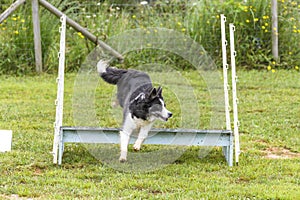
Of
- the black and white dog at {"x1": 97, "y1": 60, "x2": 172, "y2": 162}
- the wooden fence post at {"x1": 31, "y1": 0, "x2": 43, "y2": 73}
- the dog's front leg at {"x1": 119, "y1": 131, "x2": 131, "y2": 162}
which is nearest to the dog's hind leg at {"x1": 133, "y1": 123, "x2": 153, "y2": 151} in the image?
the black and white dog at {"x1": 97, "y1": 60, "x2": 172, "y2": 162}

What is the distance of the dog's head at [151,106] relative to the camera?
19.0 ft

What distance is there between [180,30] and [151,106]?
241 inches

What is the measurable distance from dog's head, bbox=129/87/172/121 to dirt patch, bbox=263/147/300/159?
1.26 m

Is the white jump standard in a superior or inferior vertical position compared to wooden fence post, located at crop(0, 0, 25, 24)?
inferior

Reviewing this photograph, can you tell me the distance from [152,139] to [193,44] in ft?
17.5

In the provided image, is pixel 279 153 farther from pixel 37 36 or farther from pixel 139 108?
pixel 37 36

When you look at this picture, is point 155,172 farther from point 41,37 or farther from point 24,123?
point 41,37

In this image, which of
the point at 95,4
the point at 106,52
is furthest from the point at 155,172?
the point at 95,4

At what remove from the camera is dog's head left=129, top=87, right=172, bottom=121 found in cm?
578

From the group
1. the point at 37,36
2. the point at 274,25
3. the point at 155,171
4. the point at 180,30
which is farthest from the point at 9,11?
A: the point at 155,171

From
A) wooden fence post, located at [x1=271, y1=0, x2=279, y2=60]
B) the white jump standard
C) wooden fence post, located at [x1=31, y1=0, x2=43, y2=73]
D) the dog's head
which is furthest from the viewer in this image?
wooden fence post, located at [x1=271, y1=0, x2=279, y2=60]

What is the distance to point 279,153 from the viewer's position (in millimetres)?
6539

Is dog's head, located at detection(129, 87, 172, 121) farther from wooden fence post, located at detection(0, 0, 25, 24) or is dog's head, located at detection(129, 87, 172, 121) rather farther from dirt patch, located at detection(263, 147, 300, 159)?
wooden fence post, located at detection(0, 0, 25, 24)

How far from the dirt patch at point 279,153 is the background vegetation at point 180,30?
14.6ft
